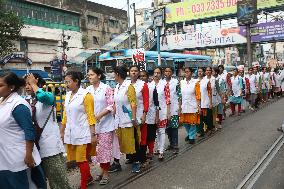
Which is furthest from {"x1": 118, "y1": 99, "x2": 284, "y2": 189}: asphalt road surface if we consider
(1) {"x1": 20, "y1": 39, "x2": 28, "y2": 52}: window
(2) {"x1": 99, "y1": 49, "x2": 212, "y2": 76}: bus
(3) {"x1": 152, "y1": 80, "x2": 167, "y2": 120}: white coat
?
(1) {"x1": 20, "y1": 39, "x2": 28, "y2": 52}: window

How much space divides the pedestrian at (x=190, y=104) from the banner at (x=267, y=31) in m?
24.2

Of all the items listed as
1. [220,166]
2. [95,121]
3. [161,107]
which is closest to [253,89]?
[161,107]

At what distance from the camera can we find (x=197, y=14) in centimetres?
3706

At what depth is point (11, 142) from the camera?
392 cm

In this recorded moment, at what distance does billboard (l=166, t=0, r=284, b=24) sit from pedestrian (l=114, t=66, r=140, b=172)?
28.7 m

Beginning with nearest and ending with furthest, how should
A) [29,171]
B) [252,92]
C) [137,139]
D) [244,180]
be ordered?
[29,171] < [244,180] < [137,139] < [252,92]

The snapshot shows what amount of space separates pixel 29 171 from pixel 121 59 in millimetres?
16650

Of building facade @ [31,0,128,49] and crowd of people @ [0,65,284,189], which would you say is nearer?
crowd of people @ [0,65,284,189]

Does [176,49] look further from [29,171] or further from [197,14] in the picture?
[29,171]

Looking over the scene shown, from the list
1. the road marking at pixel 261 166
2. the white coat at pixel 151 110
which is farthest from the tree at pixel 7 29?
the road marking at pixel 261 166

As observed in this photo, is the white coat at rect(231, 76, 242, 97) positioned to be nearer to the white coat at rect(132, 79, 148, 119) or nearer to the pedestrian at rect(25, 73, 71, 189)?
the white coat at rect(132, 79, 148, 119)

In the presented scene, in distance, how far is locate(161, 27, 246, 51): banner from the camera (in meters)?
33.2

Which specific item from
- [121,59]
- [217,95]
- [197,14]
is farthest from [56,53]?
[217,95]

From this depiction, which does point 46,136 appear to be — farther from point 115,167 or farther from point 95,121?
point 115,167
